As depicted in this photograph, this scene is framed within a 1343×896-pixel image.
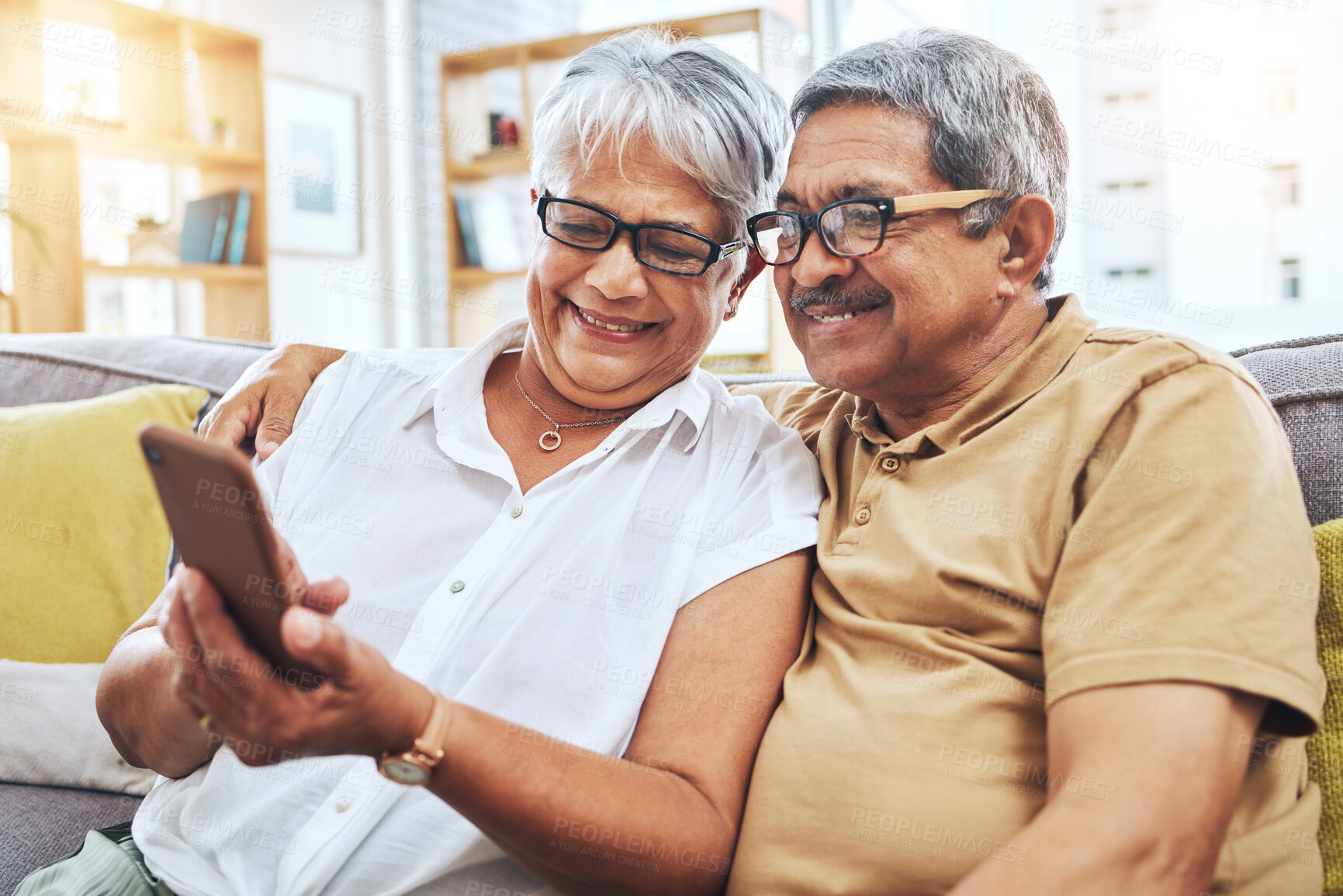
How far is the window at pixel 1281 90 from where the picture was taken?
310 cm

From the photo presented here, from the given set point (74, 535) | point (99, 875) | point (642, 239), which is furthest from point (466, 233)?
point (99, 875)

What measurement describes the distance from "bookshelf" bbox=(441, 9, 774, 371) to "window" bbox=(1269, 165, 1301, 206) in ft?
8.33

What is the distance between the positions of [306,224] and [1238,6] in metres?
4.00

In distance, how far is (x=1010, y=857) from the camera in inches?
31.7

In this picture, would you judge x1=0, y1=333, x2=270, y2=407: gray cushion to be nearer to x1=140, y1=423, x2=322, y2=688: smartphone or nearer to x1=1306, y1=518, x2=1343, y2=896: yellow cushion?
x1=140, y1=423, x2=322, y2=688: smartphone

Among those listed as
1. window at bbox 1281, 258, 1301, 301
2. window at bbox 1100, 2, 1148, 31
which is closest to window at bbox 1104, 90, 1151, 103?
window at bbox 1100, 2, 1148, 31

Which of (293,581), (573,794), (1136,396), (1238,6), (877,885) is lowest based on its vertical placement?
(877,885)

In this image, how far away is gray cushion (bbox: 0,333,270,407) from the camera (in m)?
1.81

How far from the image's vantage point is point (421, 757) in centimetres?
77

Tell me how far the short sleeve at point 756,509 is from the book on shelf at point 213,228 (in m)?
3.67

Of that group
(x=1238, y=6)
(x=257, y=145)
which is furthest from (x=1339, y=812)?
(x=257, y=145)

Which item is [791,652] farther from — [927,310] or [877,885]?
[927,310]

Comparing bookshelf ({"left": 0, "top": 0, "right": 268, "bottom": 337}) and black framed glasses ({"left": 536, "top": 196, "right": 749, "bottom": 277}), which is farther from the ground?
bookshelf ({"left": 0, "top": 0, "right": 268, "bottom": 337})

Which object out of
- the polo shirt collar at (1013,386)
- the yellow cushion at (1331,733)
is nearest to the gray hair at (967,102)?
the polo shirt collar at (1013,386)
